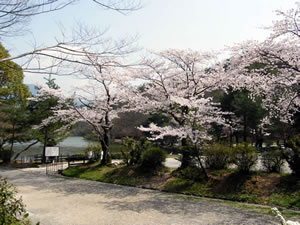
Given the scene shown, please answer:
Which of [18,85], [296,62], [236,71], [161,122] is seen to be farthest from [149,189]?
[161,122]

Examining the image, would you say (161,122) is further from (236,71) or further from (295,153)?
(295,153)

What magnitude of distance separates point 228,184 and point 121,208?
12.7 ft

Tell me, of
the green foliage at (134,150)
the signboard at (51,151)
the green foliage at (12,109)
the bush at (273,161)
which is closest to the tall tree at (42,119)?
the green foliage at (12,109)

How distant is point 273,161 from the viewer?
9.31 metres

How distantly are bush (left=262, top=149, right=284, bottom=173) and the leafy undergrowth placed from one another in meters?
0.35

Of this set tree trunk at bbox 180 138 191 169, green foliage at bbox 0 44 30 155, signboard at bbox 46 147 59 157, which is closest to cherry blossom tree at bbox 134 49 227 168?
tree trunk at bbox 180 138 191 169

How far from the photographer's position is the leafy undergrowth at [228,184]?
24.9 ft

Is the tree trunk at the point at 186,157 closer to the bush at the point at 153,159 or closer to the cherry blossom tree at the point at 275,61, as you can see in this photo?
the bush at the point at 153,159

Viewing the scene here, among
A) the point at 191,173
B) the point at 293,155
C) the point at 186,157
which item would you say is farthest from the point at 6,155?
the point at 293,155

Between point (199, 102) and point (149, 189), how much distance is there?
13.4 feet

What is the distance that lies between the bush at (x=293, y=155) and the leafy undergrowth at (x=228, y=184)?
11.5 inches

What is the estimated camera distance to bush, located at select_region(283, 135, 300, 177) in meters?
8.34

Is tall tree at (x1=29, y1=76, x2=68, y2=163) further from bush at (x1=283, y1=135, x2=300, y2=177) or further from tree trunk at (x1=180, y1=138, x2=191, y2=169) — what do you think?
bush at (x1=283, y1=135, x2=300, y2=177)

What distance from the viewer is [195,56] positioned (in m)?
11.7
